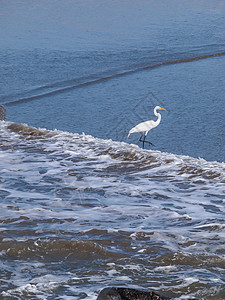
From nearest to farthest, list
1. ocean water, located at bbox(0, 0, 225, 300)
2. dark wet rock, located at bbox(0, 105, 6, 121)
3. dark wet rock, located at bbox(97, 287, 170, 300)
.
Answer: dark wet rock, located at bbox(97, 287, 170, 300) → ocean water, located at bbox(0, 0, 225, 300) → dark wet rock, located at bbox(0, 105, 6, 121)

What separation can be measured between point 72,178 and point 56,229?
1.27 meters

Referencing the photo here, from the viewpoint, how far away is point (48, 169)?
518cm

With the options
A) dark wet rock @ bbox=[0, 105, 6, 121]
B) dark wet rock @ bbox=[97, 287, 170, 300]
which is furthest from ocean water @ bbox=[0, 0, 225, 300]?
dark wet rock @ bbox=[97, 287, 170, 300]

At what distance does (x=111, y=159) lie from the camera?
5.46 meters

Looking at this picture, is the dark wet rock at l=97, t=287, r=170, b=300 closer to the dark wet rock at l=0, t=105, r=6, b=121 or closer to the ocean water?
the ocean water

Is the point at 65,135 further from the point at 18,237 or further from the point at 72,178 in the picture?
the point at 18,237

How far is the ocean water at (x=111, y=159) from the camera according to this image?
3.07 m

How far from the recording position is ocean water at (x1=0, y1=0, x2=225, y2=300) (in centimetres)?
307

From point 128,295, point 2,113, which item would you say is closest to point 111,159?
point 2,113

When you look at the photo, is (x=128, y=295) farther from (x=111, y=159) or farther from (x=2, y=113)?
(x=2, y=113)

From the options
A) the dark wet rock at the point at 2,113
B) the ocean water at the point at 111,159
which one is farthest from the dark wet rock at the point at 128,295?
the dark wet rock at the point at 2,113

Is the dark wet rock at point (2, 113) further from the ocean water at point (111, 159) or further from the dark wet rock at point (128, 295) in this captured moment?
the dark wet rock at point (128, 295)

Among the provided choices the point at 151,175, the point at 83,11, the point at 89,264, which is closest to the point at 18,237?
the point at 89,264

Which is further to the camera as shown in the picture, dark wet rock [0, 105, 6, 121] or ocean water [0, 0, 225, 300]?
dark wet rock [0, 105, 6, 121]
